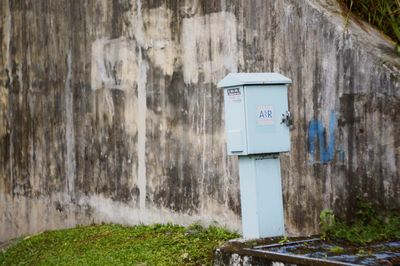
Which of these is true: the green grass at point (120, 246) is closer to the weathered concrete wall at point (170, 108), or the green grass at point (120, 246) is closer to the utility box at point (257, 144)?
the weathered concrete wall at point (170, 108)

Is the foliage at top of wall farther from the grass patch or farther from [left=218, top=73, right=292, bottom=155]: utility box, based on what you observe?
the grass patch

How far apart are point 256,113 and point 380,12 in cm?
204

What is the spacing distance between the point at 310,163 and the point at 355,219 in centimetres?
73

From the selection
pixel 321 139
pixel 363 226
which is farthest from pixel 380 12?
pixel 363 226

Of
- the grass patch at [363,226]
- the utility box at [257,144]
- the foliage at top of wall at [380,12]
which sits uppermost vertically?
the foliage at top of wall at [380,12]

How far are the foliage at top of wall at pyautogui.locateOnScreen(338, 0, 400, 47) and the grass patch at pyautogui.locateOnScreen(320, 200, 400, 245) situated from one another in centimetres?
171

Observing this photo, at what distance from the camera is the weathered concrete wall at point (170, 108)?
23.1 ft

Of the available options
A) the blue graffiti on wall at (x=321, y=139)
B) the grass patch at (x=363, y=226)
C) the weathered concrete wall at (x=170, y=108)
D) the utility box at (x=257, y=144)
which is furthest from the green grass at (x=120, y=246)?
the blue graffiti on wall at (x=321, y=139)

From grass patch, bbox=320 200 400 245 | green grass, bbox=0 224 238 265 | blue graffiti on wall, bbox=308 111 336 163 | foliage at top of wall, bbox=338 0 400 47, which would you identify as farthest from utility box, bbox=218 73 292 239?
foliage at top of wall, bbox=338 0 400 47

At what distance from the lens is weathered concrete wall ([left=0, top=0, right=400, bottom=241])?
7.04 m

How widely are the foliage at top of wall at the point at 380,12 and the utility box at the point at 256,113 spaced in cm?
143

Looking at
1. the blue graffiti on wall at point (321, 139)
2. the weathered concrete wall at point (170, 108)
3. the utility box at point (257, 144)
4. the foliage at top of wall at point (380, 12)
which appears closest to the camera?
the utility box at point (257, 144)

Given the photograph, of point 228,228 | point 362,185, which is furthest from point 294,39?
point 228,228

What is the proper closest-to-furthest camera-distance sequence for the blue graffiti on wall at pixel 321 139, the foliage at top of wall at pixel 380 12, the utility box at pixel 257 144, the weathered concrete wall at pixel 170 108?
1. the utility box at pixel 257 144
2. the weathered concrete wall at pixel 170 108
3. the blue graffiti on wall at pixel 321 139
4. the foliage at top of wall at pixel 380 12
